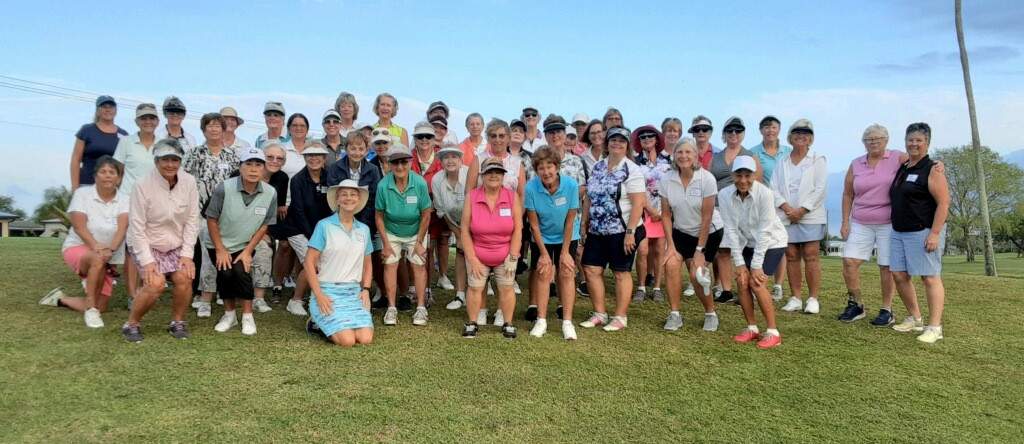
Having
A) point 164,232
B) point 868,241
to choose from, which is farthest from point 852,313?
point 164,232

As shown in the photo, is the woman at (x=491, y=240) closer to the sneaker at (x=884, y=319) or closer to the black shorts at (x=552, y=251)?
the black shorts at (x=552, y=251)

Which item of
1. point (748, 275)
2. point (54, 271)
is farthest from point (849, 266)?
point (54, 271)

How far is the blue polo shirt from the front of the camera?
607 cm

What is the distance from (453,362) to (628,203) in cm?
239

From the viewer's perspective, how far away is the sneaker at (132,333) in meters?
5.43

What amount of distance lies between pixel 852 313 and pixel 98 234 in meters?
8.04

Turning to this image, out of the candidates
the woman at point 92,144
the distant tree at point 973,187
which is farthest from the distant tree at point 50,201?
the distant tree at point 973,187

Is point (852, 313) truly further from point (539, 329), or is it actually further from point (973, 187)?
point (973, 187)

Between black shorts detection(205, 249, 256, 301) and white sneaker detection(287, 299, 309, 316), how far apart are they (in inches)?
32.1

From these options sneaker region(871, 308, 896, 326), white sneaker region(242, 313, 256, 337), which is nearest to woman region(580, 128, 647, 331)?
sneaker region(871, 308, 896, 326)

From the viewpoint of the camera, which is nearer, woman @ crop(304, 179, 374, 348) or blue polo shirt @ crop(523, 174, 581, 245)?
woman @ crop(304, 179, 374, 348)

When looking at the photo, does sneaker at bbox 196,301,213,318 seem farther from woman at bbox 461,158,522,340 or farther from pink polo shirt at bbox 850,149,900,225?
pink polo shirt at bbox 850,149,900,225

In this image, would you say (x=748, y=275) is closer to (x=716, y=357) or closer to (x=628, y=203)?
(x=716, y=357)

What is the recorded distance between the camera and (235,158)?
6.85 m
